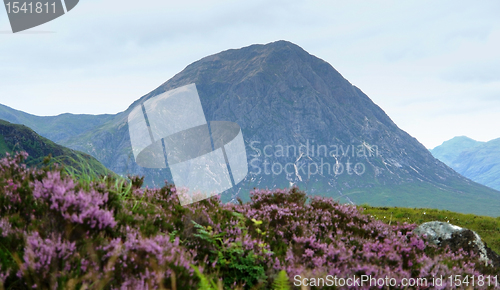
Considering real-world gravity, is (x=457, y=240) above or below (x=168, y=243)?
below

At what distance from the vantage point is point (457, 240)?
25.1 feet

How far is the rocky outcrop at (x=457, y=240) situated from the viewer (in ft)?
24.7

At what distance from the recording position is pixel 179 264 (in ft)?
12.8

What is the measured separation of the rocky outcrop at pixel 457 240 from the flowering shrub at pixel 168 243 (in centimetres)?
43

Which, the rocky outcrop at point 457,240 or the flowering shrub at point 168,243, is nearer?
the flowering shrub at point 168,243

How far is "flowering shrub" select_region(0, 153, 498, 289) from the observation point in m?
3.41

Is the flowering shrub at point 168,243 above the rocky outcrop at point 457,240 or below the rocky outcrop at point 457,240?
above

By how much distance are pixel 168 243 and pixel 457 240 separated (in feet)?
23.1

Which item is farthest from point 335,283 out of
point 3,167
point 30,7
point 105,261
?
point 30,7

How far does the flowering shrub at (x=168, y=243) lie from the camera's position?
3412 mm

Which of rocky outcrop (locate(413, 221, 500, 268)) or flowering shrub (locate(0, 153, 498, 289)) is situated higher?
flowering shrub (locate(0, 153, 498, 289))

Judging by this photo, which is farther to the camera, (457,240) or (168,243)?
(457,240)

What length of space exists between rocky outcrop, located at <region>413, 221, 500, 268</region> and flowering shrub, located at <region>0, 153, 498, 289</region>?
0.43 metres

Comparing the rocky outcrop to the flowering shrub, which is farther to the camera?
the rocky outcrop
